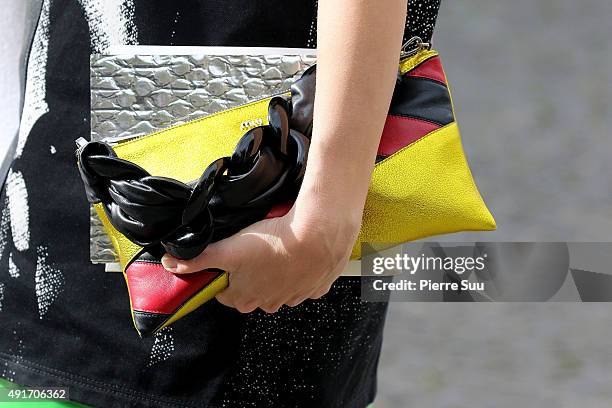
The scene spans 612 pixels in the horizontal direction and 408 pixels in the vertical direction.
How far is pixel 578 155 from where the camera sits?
13.6 feet

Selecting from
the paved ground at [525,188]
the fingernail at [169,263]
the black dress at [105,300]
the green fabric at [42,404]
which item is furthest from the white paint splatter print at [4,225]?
the paved ground at [525,188]

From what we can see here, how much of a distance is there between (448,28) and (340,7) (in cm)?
402

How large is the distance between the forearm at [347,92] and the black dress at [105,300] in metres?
0.11

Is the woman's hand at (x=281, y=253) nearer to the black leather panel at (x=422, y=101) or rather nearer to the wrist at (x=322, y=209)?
the wrist at (x=322, y=209)

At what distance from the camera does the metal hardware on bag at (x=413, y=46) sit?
99 cm

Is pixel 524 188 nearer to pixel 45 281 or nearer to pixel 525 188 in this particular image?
pixel 525 188

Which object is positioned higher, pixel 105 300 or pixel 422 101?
pixel 422 101

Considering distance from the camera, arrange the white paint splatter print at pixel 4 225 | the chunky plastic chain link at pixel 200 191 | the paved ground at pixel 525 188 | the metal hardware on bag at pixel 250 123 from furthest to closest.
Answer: the paved ground at pixel 525 188
the white paint splatter print at pixel 4 225
the metal hardware on bag at pixel 250 123
the chunky plastic chain link at pixel 200 191

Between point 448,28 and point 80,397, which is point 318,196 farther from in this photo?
point 448,28

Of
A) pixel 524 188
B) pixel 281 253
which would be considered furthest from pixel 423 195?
pixel 524 188

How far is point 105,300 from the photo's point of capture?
0.99 m

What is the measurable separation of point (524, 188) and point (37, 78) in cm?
315

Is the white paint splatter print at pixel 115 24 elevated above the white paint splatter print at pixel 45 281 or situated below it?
above

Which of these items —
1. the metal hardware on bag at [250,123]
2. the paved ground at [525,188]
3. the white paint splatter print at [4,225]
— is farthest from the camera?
the paved ground at [525,188]
